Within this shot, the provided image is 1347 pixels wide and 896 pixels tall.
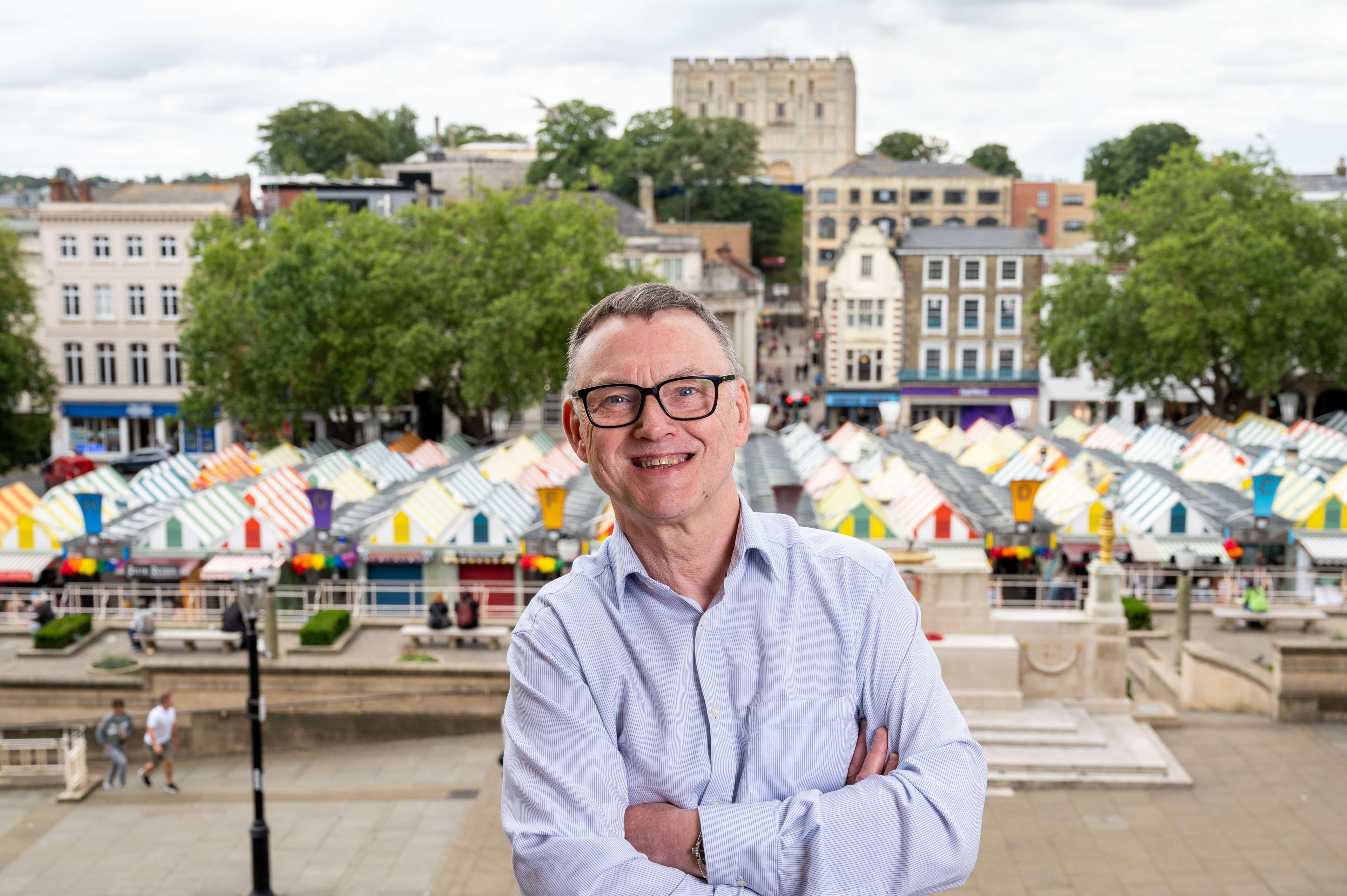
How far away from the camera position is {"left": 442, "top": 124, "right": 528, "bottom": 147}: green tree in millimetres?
123750

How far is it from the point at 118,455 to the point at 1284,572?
156ft

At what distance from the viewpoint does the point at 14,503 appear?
25.9 meters

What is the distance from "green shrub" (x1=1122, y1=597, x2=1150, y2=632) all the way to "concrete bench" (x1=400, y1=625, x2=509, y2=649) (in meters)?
11.8

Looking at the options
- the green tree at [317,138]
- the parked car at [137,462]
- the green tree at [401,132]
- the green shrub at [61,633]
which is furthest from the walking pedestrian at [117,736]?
the green tree at [401,132]

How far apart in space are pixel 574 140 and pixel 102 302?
121 ft

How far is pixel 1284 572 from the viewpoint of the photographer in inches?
1006

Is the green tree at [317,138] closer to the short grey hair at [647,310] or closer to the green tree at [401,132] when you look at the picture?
the green tree at [401,132]

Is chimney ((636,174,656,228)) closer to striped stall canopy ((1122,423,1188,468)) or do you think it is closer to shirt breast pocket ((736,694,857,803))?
striped stall canopy ((1122,423,1188,468))

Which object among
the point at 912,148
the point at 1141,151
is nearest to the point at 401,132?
the point at 912,148

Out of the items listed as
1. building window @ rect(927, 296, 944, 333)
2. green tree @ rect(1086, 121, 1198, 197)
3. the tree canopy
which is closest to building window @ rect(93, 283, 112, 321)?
the tree canopy

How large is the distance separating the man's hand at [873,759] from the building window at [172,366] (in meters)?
56.1

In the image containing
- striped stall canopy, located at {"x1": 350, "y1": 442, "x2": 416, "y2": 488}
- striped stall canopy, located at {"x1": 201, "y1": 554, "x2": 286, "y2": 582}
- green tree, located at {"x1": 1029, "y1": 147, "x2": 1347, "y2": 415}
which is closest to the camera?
striped stall canopy, located at {"x1": 201, "y1": 554, "x2": 286, "y2": 582}

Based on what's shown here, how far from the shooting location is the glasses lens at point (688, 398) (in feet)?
9.78

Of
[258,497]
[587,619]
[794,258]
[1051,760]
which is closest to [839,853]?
[587,619]
